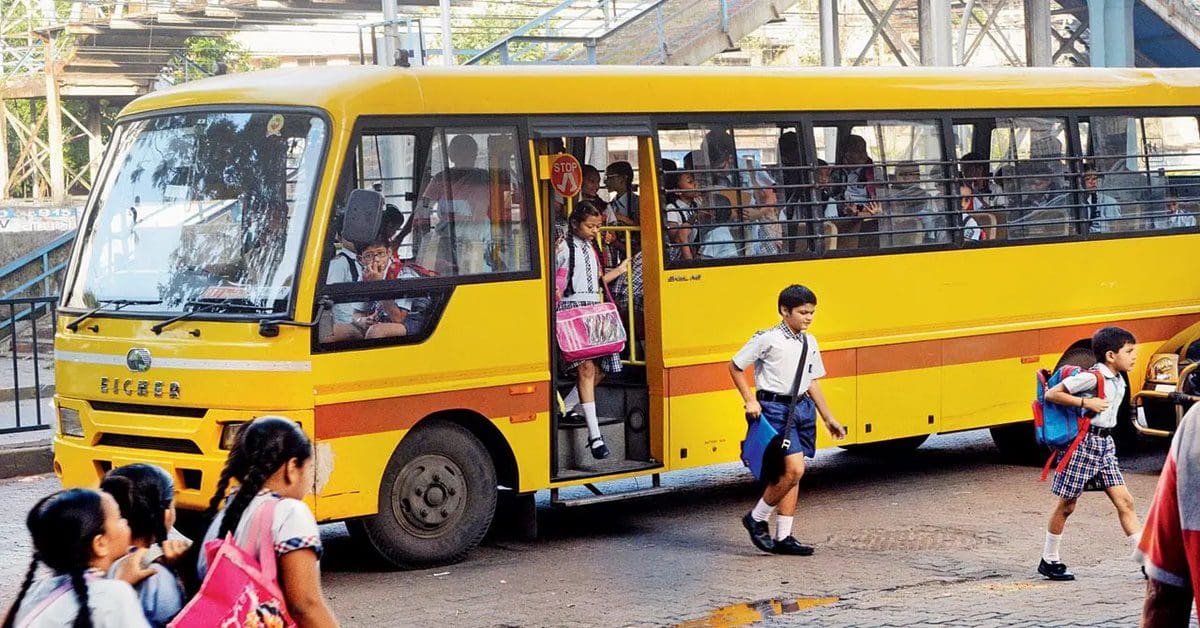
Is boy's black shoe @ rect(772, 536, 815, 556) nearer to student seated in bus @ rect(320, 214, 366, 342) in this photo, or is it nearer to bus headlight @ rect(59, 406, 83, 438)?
student seated in bus @ rect(320, 214, 366, 342)

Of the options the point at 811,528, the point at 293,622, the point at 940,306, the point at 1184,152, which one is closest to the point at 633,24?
the point at 1184,152

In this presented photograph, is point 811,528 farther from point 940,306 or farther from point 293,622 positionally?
point 293,622

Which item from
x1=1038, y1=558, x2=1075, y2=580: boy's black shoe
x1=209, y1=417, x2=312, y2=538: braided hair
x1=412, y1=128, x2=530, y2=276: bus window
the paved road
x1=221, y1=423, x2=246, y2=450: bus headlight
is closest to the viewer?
x1=209, y1=417, x2=312, y2=538: braided hair

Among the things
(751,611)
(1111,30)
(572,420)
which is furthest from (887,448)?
(1111,30)

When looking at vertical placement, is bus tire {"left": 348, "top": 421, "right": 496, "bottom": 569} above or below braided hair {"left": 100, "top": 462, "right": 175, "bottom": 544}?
below

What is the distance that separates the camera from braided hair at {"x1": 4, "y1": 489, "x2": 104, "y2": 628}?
367 cm

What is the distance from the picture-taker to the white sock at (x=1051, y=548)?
8195 mm

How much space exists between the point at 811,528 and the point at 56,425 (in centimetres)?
424

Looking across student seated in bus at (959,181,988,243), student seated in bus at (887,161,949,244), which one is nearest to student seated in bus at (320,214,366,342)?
student seated in bus at (887,161,949,244)

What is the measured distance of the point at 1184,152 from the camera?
13055 mm

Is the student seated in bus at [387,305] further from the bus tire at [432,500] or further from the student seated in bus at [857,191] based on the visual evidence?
the student seated in bus at [857,191]

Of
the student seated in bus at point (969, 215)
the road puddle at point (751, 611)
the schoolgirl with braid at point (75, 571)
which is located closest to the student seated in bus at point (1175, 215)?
the student seated in bus at point (969, 215)

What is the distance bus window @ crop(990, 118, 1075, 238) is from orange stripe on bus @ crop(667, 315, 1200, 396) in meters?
0.72

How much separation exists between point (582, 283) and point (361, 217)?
1.95m
